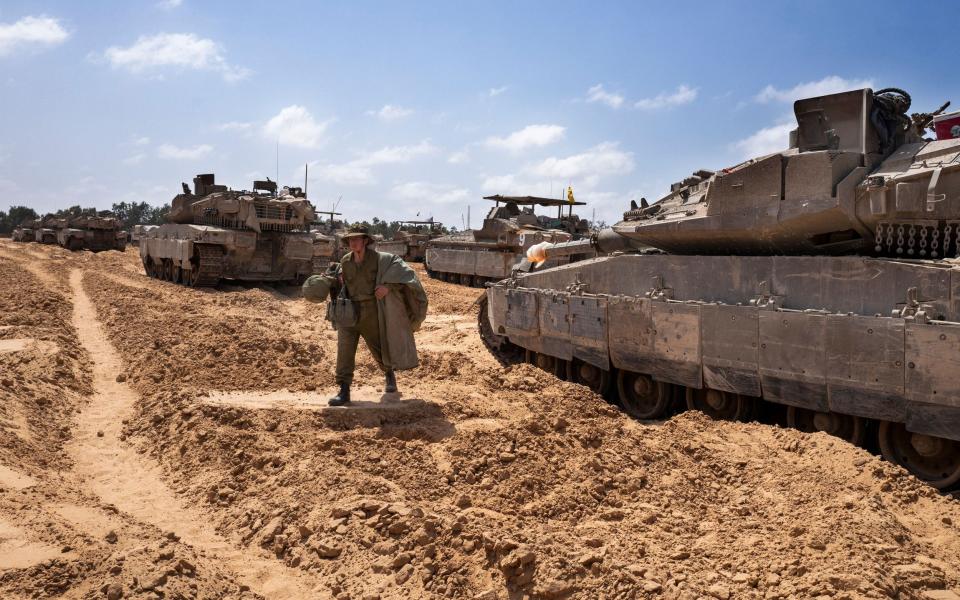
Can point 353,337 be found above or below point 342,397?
above

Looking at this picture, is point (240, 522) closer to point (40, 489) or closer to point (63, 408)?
point (40, 489)

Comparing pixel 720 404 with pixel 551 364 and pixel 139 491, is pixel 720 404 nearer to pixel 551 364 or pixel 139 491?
pixel 551 364

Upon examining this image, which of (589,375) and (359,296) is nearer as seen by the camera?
(359,296)

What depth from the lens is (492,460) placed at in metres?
4.93

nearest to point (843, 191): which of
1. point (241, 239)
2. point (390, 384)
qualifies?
point (390, 384)

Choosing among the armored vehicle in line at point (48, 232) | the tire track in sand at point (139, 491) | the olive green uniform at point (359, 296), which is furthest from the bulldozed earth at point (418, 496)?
the armored vehicle in line at point (48, 232)

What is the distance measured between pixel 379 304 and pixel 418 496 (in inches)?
99.1

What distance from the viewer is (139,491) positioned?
4836mm

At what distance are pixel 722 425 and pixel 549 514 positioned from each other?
289cm

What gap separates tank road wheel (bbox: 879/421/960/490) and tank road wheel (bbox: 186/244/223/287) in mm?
15639

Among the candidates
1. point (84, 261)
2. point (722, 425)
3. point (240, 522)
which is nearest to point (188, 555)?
point (240, 522)

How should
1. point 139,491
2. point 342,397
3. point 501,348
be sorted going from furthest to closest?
point 501,348
point 342,397
point 139,491

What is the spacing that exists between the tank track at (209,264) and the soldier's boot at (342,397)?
12.8m

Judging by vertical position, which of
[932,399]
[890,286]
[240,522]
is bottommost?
[240,522]
